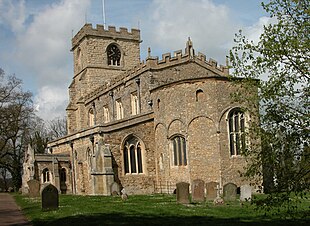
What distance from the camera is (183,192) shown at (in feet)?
58.8

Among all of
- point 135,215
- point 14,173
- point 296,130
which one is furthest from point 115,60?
point 296,130

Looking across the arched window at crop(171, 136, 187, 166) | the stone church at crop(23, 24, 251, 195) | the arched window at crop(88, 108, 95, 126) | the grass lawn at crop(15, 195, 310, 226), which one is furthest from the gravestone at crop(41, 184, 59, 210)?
the arched window at crop(88, 108, 95, 126)

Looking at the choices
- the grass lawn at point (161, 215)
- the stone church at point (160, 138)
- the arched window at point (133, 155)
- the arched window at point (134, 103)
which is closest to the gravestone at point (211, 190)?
the stone church at point (160, 138)

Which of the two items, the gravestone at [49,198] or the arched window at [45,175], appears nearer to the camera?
the gravestone at [49,198]

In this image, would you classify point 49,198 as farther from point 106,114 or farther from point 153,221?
point 106,114

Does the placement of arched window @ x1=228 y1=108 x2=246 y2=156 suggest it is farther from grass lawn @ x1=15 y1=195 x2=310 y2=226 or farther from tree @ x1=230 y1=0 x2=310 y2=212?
tree @ x1=230 y1=0 x2=310 y2=212

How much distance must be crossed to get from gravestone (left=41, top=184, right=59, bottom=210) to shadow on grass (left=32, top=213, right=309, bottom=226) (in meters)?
2.84

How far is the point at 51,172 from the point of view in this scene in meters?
34.6

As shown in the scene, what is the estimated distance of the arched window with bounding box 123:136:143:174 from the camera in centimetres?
2580

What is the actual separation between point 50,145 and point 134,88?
1333cm

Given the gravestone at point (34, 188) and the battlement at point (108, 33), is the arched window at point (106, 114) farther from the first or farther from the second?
the gravestone at point (34, 188)

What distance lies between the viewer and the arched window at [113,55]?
43.8 meters

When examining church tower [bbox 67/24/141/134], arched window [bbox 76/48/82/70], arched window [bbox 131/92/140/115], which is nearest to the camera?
arched window [bbox 131/92/140/115]

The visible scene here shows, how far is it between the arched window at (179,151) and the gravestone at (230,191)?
566cm
